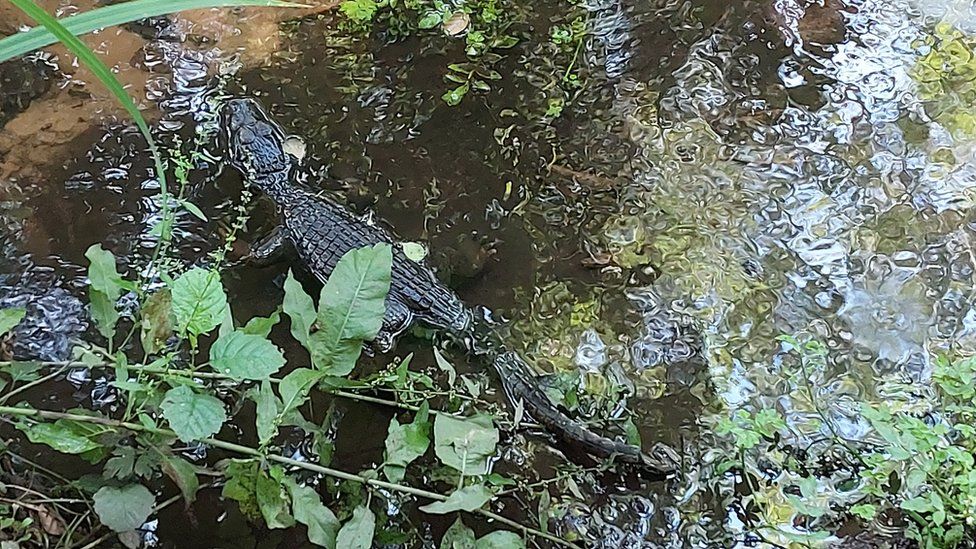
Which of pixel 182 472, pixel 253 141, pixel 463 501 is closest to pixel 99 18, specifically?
pixel 182 472

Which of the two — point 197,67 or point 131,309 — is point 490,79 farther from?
point 131,309

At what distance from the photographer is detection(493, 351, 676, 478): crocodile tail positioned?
2309 millimetres

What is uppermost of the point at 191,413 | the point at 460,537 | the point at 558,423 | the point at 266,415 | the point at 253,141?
the point at 191,413

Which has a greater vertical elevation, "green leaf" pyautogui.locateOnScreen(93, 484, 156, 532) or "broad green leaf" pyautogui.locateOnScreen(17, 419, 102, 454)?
"broad green leaf" pyautogui.locateOnScreen(17, 419, 102, 454)

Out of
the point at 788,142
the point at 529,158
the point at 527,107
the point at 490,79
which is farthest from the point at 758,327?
the point at 490,79

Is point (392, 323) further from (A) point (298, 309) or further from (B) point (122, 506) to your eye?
(B) point (122, 506)

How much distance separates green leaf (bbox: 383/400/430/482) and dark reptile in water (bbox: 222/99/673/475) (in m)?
0.65

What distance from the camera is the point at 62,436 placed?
1.64 meters

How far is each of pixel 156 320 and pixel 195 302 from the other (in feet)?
0.48

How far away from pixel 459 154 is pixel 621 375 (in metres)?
1.11

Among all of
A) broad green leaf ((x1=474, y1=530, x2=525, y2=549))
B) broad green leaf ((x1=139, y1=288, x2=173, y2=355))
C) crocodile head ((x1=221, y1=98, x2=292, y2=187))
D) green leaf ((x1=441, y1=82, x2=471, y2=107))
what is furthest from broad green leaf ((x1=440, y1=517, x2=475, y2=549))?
green leaf ((x1=441, y1=82, x2=471, y2=107))

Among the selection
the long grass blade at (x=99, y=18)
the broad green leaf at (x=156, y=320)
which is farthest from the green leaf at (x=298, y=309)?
the long grass blade at (x=99, y=18)

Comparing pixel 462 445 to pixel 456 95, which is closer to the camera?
pixel 462 445

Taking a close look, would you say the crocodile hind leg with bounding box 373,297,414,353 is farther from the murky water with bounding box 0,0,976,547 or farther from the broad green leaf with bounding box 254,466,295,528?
the broad green leaf with bounding box 254,466,295,528
